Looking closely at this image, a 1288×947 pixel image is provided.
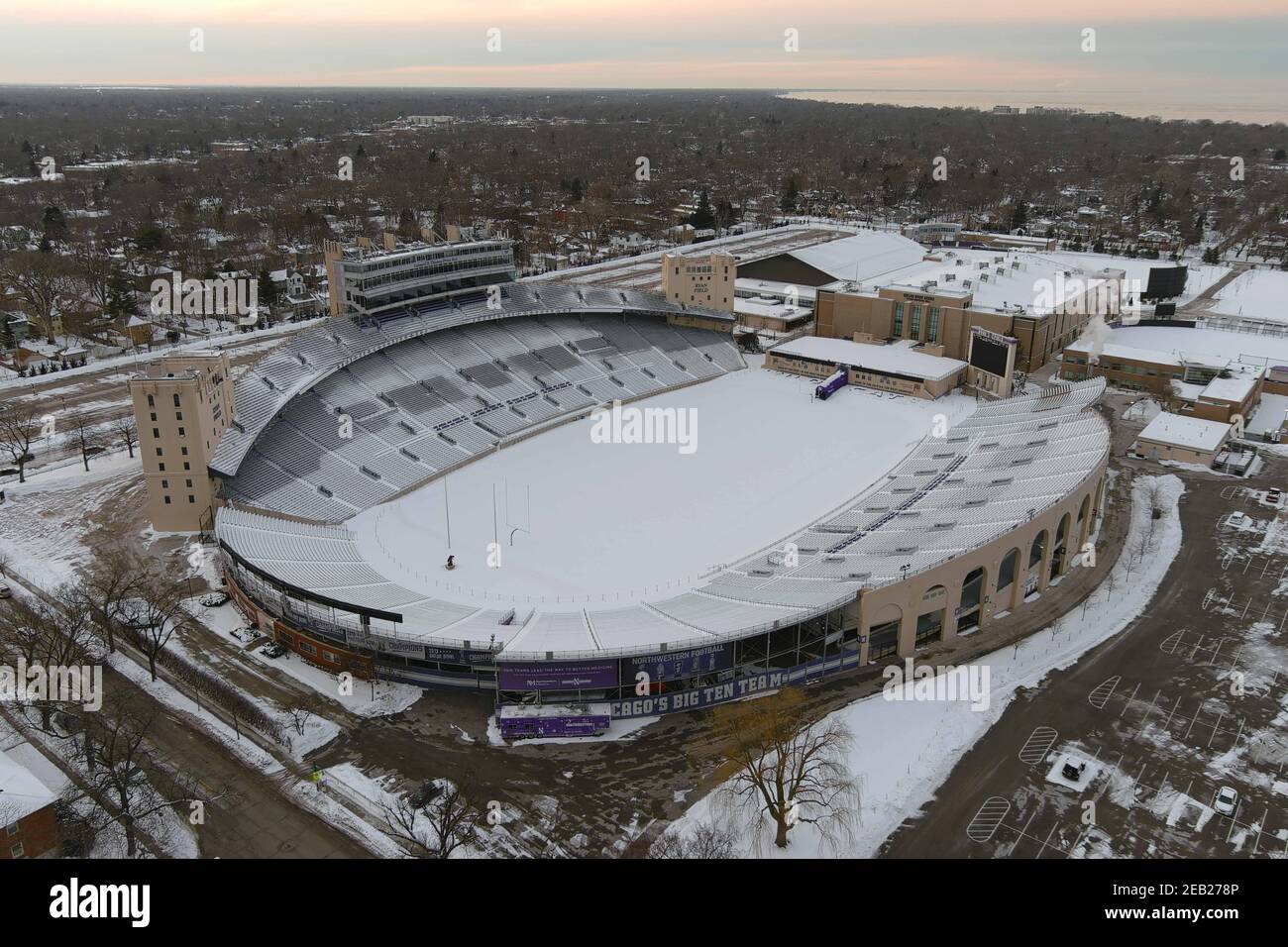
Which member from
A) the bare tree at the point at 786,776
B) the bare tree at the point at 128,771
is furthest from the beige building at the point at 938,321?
the bare tree at the point at 128,771

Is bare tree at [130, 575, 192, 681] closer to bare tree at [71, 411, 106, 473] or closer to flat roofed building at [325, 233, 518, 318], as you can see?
bare tree at [71, 411, 106, 473]

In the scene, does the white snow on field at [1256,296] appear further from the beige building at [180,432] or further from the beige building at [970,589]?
the beige building at [180,432]

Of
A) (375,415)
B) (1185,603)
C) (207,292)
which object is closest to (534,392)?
(375,415)

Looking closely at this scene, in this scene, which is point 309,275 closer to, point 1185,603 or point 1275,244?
point 1185,603

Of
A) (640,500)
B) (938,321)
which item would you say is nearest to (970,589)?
(640,500)

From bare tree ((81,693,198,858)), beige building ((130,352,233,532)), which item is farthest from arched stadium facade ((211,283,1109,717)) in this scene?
bare tree ((81,693,198,858))
